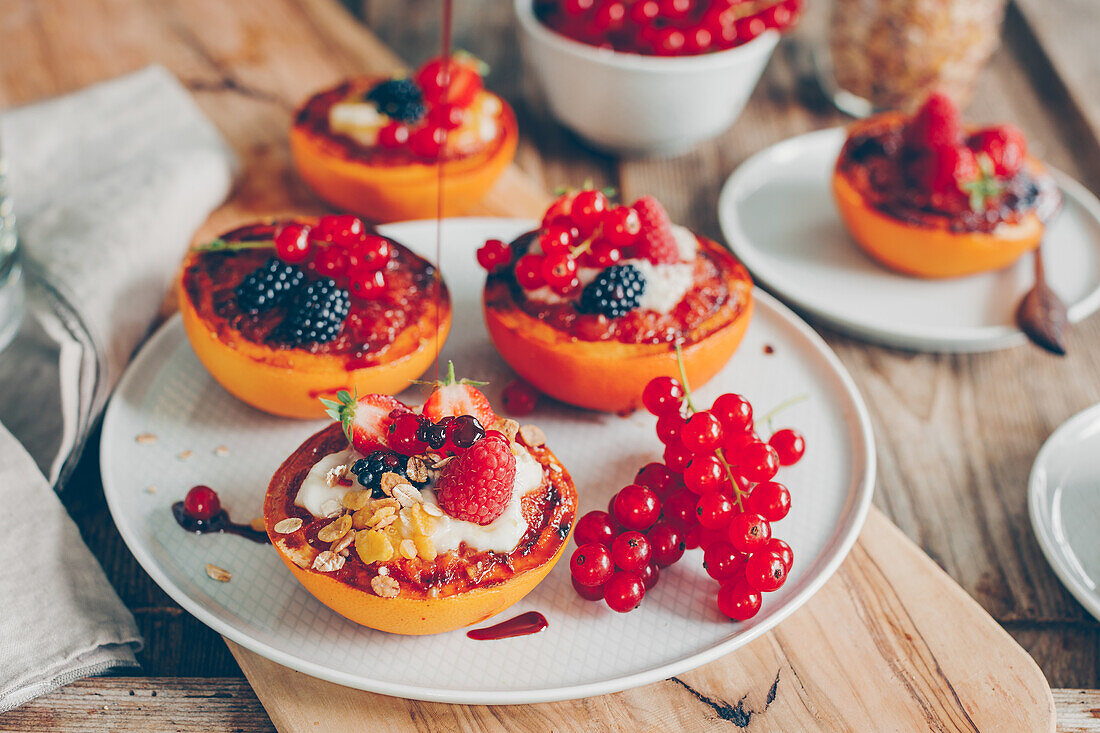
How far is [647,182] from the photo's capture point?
9.82 feet

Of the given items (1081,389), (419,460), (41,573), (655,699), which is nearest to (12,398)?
(41,573)

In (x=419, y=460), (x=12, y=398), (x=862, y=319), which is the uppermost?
(x=419, y=460)

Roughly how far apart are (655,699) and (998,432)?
1.28m

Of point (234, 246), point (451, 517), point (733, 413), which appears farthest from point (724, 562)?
point (234, 246)

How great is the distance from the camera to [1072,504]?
1953 millimetres

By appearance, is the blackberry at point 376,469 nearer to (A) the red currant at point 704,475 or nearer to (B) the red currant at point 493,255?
(A) the red currant at point 704,475

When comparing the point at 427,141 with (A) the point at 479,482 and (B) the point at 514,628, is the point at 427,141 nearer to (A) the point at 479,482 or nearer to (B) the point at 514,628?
(A) the point at 479,482

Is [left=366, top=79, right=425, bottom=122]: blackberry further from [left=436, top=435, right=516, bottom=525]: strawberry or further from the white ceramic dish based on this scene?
the white ceramic dish

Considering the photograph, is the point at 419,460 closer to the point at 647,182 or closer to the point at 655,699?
the point at 655,699

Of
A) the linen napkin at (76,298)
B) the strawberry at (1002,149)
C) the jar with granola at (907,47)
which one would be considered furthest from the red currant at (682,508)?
the jar with granola at (907,47)

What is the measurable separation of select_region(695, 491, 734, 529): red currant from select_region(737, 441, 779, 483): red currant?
9 centimetres

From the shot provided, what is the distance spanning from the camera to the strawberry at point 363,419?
5.12 feet

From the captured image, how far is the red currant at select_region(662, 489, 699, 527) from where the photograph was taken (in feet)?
5.66

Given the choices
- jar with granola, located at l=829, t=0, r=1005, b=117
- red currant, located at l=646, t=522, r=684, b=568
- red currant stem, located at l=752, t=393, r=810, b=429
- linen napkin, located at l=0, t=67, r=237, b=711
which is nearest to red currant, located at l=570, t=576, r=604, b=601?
red currant, located at l=646, t=522, r=684, b=568
